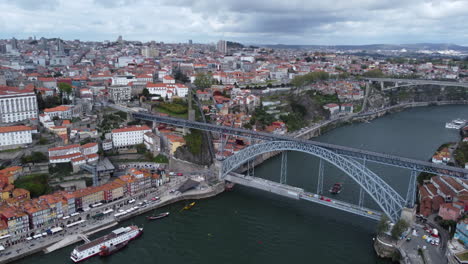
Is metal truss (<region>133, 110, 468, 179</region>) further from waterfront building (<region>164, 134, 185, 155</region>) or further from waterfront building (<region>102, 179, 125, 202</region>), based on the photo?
waterfront building (<region>102, 179, 125, 202</region>)

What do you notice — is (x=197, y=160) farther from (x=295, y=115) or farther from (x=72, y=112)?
(x=295, y=115)

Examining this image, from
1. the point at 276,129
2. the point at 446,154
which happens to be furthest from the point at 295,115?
the point at 446,154

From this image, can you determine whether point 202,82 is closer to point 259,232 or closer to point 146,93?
point 146,93

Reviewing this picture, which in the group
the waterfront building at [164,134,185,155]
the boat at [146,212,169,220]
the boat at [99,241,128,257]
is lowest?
the boat at [99,241,128,257]

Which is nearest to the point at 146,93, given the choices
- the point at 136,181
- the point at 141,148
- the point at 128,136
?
the point at 128,136

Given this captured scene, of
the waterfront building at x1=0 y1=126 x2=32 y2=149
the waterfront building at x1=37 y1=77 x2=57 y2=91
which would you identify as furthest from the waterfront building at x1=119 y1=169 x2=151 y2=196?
the waterfront building at x1=37 y1=77 x2=57 y2=91

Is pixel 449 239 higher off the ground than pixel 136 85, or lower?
lower
